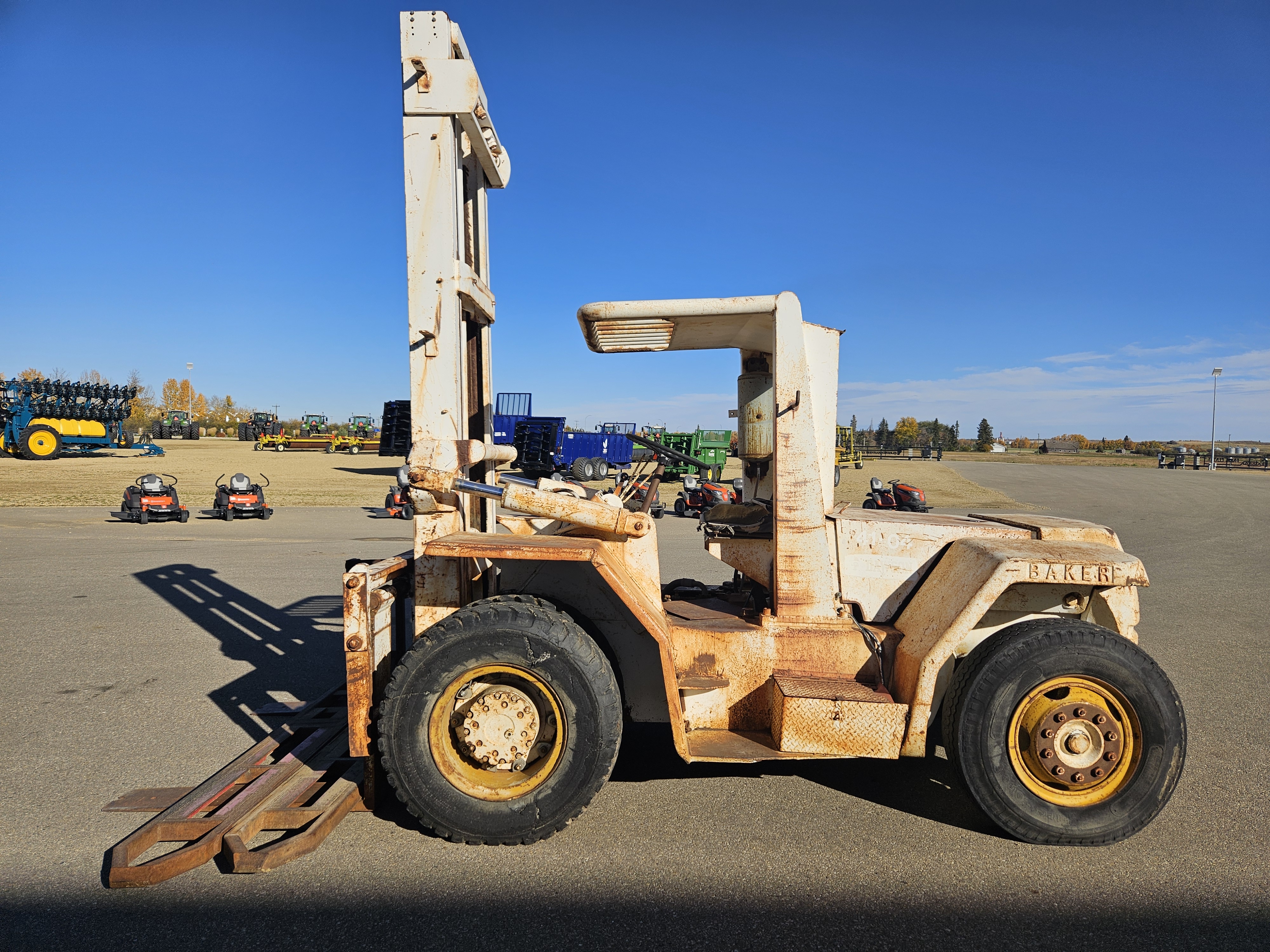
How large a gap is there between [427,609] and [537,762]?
92cm

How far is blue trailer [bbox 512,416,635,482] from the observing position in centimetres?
2564

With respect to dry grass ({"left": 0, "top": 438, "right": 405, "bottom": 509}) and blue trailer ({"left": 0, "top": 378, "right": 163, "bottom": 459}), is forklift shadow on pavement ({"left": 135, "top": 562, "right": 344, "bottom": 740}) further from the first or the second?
blue trailer ({"left": 0, "top": 378, "right": 163, "bottom": 459})

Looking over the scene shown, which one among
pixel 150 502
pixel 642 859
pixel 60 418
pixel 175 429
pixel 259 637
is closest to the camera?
pixel 642 859

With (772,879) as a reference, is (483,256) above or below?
above

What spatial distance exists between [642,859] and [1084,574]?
7.80ft

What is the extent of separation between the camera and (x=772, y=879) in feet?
9.52

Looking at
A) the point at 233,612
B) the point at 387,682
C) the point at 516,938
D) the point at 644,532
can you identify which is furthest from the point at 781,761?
the point at 233,612

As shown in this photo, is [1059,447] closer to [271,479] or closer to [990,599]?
[271,479]

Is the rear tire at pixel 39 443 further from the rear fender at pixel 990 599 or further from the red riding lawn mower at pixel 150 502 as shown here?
the rear fender at pixel 990 599

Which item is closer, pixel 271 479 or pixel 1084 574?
pixel 1084 574

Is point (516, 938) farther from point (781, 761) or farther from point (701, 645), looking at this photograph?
point (781, 761)

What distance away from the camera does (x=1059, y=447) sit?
253 ft

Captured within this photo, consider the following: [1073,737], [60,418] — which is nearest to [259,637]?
[1073,737]

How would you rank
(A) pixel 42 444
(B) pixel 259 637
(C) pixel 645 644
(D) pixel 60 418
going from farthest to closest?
(D) pixel 60 418 < (A) pixel 42 444 < (B) pixel 259 637 < (C) pixel 645 644
